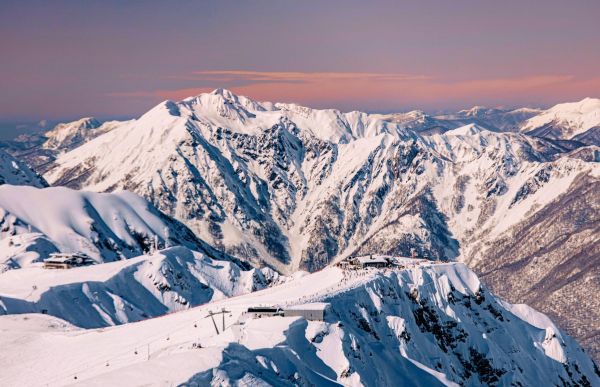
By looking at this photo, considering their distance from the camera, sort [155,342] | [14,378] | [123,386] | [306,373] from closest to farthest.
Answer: [123,386]
[306,373]
[14,378]
[155,342]

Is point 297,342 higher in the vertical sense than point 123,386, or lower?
lower

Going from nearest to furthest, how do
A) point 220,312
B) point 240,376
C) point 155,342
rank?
point 240,376
point 155,342
point 220,312

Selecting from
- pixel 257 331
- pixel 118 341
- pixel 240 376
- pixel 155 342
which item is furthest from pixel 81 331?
pixel 240 376

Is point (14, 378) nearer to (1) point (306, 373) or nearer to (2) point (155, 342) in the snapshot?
(2) point (155, 342)

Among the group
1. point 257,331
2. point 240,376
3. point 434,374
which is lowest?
point 434,374

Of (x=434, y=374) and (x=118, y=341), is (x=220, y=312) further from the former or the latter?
(x=434, y=374)

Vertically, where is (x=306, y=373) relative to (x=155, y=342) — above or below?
above

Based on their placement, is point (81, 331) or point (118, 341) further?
point (81, 331)

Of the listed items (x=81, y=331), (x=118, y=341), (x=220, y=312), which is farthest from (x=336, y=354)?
(x=81, y=331)

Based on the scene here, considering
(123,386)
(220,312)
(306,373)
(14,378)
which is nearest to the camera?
(123,386)
